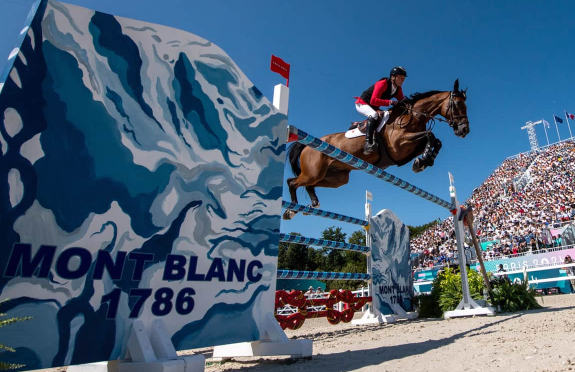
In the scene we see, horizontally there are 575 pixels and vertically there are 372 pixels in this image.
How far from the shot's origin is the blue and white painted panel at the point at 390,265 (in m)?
4.99

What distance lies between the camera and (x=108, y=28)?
1672 millimetres

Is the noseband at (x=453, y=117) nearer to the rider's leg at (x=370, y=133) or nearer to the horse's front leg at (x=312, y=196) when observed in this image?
the rider's leg at (x=370, y=133)

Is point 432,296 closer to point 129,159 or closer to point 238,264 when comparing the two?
point 238,264

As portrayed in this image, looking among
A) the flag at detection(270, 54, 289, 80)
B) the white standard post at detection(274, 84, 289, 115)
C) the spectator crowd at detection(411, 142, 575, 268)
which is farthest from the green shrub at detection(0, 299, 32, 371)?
the spectator crowd at detection(411, 142, 575, 268)

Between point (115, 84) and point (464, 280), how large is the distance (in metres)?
4.91

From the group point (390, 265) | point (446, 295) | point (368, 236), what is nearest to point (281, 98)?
point (368, 236)

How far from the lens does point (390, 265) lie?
5.32m

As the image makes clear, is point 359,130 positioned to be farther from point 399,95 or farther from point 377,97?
point 399,95

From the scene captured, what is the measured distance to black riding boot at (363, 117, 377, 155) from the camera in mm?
3670

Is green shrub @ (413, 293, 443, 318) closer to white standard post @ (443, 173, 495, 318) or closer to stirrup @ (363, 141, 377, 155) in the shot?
white standard post @ (443, 173, 495, 318)

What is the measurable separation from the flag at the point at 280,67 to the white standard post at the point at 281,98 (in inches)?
4.2

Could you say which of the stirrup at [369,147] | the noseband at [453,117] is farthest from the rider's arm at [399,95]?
the stirrup at [369,147]

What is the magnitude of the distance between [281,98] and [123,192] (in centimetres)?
132

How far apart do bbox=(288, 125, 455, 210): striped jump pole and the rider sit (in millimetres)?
293
